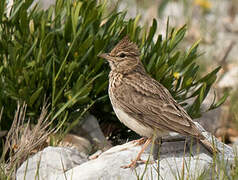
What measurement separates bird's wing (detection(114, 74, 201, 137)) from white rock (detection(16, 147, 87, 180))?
0.70m

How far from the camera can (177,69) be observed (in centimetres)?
649

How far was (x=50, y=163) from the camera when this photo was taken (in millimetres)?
5355

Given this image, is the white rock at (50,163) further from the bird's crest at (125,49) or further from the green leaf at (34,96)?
the bird's crest at (125,49)

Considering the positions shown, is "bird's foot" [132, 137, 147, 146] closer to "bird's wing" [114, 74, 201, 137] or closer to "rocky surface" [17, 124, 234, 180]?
"rocky surface" [17, 124, 234, 180]

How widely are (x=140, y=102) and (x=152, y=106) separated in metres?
0.13

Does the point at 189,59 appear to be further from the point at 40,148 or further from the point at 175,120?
the point at 40,148

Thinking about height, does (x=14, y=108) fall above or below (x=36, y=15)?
below

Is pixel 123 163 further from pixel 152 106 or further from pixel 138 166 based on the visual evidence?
pixel 152 106

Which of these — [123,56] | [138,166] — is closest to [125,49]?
[123,56]

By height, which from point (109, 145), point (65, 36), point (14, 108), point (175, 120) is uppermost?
point (65, 36)

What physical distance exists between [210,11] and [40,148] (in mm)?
7555

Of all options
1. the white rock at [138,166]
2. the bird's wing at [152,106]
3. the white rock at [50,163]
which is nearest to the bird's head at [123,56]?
the bird's wing at [152,106]

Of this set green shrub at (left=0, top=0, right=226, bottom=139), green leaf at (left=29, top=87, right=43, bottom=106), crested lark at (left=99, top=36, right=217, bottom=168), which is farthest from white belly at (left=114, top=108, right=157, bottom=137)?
green leaf at (left=29, top=87, right=43, bottom=106)

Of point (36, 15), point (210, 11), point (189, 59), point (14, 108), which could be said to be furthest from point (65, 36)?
point (210, 11)
